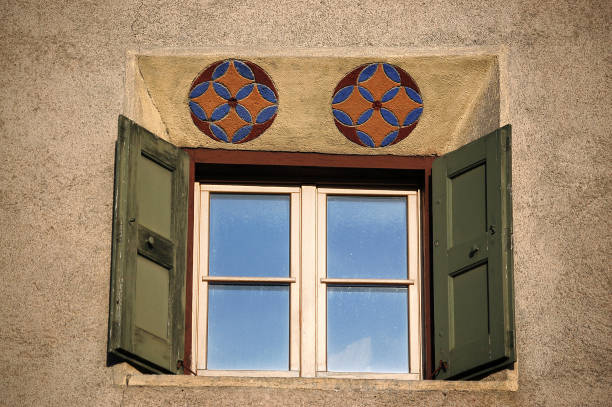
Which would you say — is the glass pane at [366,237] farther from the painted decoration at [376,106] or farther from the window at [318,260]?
the painted decoration at [376,106]

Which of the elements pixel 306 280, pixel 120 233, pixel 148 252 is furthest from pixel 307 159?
pixel 120 233

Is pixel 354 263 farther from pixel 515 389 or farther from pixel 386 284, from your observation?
pixel 515 389

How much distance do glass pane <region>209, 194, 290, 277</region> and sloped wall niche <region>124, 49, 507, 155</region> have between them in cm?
28

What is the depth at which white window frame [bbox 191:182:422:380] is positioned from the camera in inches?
285

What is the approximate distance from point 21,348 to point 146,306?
584mm

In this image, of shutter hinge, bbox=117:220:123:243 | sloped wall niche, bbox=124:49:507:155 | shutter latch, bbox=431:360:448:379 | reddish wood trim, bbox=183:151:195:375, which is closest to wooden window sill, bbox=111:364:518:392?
shutter latch, bbox=431:360:448:379

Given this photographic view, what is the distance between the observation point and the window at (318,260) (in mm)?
6824

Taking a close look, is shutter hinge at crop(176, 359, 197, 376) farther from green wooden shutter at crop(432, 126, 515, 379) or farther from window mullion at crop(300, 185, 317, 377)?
green wooden shutter at crop(432, 126, 515, 379)

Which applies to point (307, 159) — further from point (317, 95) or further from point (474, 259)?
point (474, 259)

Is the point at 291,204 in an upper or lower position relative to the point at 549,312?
upper

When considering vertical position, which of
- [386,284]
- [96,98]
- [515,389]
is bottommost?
[515,389]

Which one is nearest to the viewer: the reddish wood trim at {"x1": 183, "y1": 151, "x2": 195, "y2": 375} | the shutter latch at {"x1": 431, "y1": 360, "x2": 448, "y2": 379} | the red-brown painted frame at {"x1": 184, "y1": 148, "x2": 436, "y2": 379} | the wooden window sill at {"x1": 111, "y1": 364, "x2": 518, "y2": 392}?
the wooden window sill at {"x1": 111, "y1": 364, "x2": 518, "y2": 392}

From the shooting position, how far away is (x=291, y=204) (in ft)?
25.0

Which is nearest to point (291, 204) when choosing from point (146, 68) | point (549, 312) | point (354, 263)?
point (354, 263)
